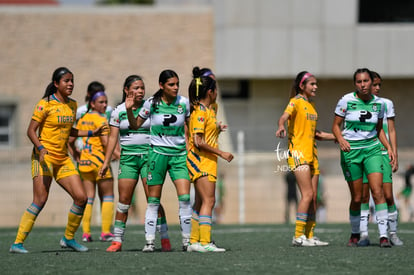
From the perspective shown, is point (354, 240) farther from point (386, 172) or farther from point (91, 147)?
point (91, 147)

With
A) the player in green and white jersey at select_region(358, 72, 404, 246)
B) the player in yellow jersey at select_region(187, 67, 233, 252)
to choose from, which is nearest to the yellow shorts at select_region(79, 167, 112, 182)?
the player in yellow jersey at select_region(187, 67, 233, 252)

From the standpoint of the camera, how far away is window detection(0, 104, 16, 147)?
32.5m

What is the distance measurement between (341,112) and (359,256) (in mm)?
2288

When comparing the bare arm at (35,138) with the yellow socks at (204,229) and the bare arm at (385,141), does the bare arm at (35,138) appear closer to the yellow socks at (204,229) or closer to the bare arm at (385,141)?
the yellow socks at (204,229)

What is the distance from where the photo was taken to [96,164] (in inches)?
544

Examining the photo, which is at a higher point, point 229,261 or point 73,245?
point 229,261

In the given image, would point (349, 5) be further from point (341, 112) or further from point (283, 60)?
point (341, 112)

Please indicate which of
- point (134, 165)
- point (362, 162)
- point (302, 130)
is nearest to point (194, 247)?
point (134, 165)

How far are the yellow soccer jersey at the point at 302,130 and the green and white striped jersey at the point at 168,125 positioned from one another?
1.38 m

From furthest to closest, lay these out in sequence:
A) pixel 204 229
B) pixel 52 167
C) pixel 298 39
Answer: pixel 298 39 → pixel 52 167 → pixel 204 229

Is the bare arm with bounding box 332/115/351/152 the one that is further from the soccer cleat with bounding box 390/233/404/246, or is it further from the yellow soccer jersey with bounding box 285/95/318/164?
the soccer cleat with bounding box 390/233/404/246

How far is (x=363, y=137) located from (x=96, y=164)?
4.43m

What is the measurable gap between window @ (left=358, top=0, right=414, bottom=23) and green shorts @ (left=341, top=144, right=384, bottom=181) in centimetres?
2246

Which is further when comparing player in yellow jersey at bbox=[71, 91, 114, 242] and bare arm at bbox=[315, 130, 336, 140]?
player in yellow jersey at bbox=[71, 91, 114, 242]
